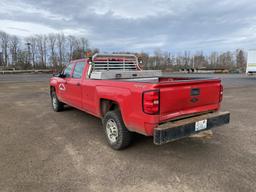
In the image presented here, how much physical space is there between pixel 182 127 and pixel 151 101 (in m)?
0.68

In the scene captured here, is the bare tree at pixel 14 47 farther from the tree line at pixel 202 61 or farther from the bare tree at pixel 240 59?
the bare tree at pixel 240 59

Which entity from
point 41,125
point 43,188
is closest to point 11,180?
point 43,188

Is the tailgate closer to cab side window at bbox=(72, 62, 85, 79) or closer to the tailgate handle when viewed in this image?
the tailgate handle

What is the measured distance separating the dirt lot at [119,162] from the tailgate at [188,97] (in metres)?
0.82

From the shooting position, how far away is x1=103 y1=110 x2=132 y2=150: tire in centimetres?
340

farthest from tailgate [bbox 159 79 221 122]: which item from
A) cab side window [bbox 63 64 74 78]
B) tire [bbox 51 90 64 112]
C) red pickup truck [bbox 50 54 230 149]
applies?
tire [bbox 51 90 64 112]

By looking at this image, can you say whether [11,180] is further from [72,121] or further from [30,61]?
[30,61]

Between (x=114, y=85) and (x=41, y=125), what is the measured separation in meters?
2.95

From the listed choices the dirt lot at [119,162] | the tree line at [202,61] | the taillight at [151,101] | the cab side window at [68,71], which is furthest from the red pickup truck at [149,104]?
the tree line at [202,61]

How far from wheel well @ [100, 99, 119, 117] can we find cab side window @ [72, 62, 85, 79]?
4.23ft

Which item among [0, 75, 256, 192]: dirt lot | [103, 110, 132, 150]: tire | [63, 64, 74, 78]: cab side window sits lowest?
[0, 75, 256, 192]: dirt lot

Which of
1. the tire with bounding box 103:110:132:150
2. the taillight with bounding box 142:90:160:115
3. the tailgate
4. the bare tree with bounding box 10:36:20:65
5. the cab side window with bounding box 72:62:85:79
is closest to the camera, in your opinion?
the taillight with bounding box 142:90:160:115

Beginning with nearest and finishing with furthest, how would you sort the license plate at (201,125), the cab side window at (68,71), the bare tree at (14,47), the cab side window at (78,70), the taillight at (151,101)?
the taillight at (151,101) → the license plate at (201,125) → the cab side window at (78,70) → the cab side window at (68,71) → the bare tree at (14,47)

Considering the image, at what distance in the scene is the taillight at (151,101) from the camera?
265cm
